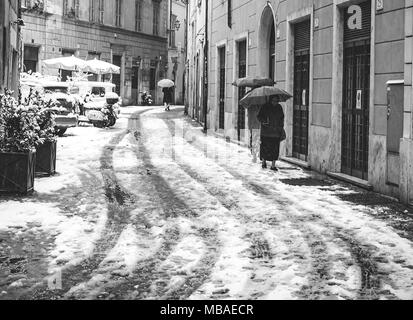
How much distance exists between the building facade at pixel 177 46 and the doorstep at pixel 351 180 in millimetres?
43442

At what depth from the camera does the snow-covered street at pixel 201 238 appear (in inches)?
200

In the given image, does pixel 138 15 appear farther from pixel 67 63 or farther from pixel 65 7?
pixel 67 63

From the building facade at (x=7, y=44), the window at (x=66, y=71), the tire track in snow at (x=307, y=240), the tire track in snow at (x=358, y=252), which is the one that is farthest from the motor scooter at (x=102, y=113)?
the tire track in snow at (x=358, y=252)

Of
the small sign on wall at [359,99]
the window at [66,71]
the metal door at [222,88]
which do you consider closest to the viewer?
the small sign on wall at [359,99]

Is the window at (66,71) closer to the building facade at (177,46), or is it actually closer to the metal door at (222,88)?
the building facade at (177,46)

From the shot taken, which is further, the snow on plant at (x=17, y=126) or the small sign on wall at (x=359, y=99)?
the small sign on wall at (x=359, y=99)

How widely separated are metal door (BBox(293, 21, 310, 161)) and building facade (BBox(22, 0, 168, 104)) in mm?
23919

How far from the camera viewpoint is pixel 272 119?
1311cm

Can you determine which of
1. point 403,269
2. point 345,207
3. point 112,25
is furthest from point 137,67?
point 403,269

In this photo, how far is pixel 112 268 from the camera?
5.62 m

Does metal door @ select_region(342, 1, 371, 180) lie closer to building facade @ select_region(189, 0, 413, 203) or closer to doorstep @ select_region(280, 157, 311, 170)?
building facade @ select_region(189, 0, 413, 203)

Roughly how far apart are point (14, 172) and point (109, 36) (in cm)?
3647

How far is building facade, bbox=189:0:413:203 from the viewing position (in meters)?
9.58

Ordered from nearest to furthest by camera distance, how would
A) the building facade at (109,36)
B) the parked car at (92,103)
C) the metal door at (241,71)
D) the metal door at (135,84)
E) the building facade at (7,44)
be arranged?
the building facade at (7,44), the metal door at (241,71), the parked car at (92,103), the building facade at (109,36), the metal door at (135,84)
